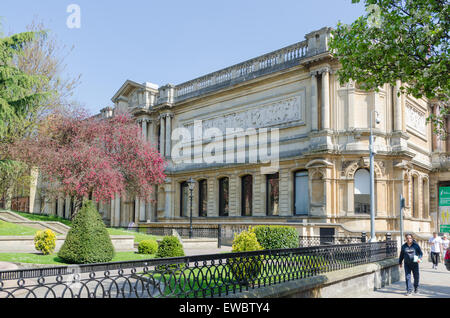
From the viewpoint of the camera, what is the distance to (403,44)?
11625 millimetres

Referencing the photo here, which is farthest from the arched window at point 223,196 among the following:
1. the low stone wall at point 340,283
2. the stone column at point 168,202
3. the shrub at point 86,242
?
the low stone wall at point 340,283

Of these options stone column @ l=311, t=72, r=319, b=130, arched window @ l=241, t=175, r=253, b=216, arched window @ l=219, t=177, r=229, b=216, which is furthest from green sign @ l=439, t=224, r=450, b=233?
arched window @ l=219, t=177, r=229, b=216

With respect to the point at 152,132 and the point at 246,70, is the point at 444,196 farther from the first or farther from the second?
the point at 152,132

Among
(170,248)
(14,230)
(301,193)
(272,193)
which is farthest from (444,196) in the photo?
(14,230)

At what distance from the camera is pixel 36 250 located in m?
18.9

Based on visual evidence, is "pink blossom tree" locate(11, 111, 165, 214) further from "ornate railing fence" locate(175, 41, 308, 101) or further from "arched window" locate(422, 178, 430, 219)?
"arched window" locate(422, 178, 430, 219)

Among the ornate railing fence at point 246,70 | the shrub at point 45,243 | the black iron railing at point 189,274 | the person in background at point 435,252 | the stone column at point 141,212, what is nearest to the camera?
the black iron railing at point 189,274

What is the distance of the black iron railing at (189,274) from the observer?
575 cm

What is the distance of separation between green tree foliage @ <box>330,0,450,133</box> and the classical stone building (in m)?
13.8

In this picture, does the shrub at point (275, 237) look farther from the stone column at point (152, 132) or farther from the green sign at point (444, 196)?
the stone column at point (152, 132)

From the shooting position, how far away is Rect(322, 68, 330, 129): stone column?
27250 millimetres

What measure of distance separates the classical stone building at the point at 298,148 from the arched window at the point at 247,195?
7 cm
